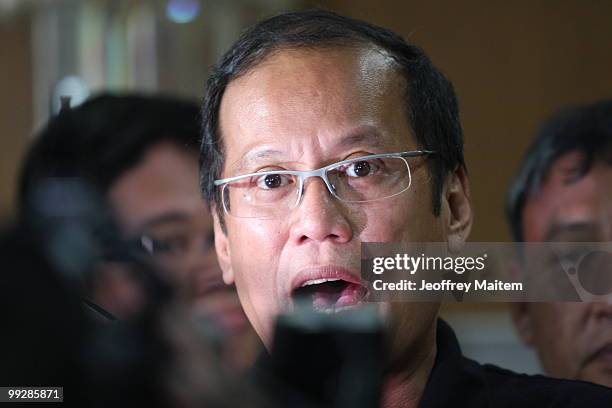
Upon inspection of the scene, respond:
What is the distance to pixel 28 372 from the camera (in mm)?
482

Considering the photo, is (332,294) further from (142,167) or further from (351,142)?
(142,167)

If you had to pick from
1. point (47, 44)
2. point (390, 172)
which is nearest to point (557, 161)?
point (390, 172)

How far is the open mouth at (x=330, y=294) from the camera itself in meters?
0.97

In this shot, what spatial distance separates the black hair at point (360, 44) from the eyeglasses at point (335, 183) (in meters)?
0.04

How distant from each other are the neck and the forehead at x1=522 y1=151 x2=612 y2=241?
265mm

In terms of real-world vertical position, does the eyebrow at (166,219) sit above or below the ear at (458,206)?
above

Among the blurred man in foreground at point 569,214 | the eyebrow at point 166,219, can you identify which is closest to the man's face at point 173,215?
the eyebrow at point 166,219

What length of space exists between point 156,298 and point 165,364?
0.05 meters

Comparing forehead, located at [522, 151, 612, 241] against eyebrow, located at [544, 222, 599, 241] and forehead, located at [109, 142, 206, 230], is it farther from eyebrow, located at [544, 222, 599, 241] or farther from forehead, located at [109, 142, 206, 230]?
forehead, located at [109, 142, 206, 230]

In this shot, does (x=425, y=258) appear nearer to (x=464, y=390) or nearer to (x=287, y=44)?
(x=464, y=390)

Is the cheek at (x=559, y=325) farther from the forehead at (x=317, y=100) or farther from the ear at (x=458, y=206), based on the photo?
the forehead at (x=317, y=100)

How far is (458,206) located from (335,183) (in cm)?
18

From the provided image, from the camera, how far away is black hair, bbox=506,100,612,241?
1319mm

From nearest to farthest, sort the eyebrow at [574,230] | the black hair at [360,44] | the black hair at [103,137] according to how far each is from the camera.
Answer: the black hair at [360,44] → the eyebrow at [574,230] → the black hair at [103,137]
